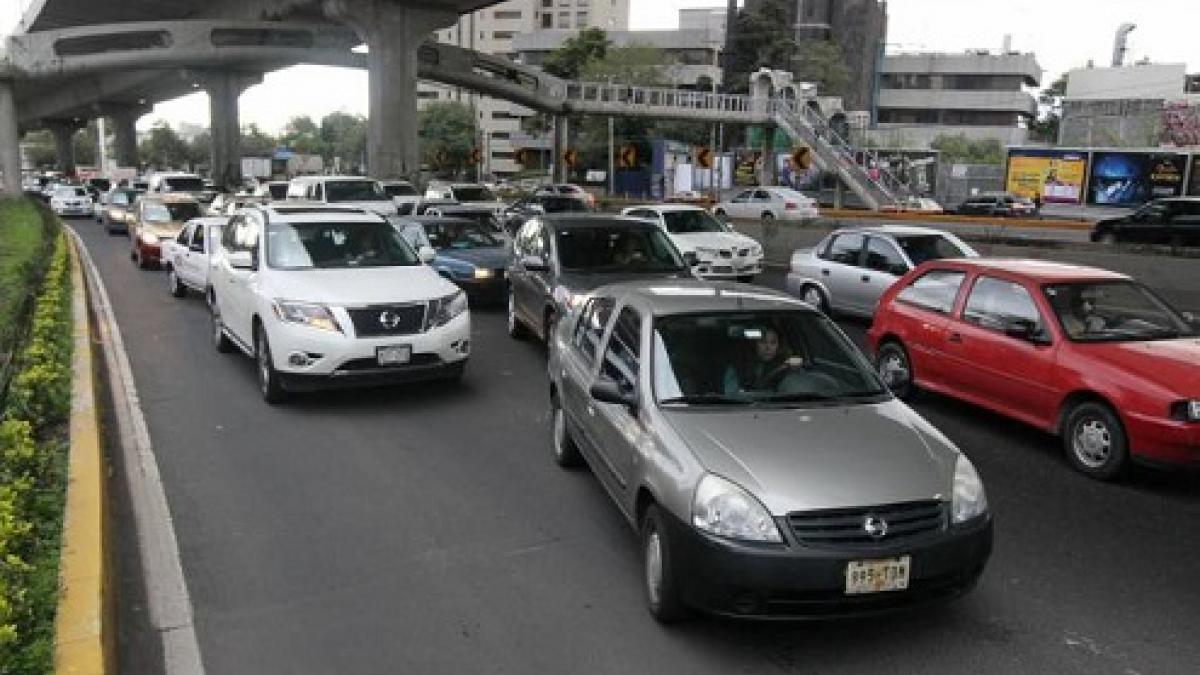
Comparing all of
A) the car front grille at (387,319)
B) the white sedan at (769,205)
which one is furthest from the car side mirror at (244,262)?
the white sedan at (769,205)

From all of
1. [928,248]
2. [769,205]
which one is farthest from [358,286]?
[769,205]

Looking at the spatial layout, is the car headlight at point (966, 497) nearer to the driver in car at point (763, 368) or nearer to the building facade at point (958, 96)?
the driver in car at point (763, 368)

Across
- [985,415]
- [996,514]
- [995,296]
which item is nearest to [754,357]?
[996,514]

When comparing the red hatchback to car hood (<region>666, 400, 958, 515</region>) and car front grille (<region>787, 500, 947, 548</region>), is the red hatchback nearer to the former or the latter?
car hood (<region>666, 400, 958, 515</region>)

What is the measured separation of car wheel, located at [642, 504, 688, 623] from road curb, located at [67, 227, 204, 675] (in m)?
2.09

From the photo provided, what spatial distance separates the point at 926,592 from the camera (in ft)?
14.6

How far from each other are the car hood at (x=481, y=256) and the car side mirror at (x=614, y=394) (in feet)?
32.0

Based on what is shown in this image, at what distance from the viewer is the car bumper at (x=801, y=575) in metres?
4.24

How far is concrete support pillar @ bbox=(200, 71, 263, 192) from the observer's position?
59.6 m

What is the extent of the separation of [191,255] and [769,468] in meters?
13.3

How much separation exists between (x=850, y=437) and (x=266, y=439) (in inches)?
197

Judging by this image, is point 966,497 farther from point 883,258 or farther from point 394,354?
point 883,258

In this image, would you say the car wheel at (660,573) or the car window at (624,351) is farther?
the car window at (624,351)

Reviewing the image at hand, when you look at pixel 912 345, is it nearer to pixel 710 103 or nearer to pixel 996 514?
pixel 996 514
